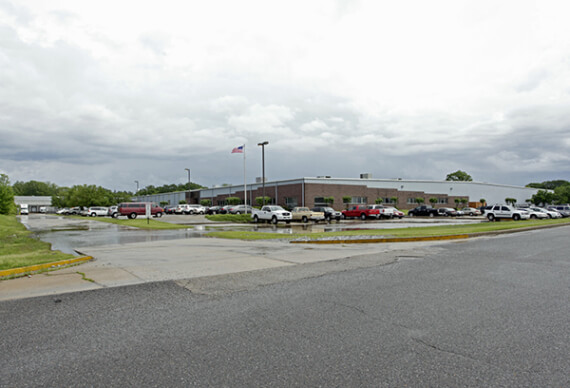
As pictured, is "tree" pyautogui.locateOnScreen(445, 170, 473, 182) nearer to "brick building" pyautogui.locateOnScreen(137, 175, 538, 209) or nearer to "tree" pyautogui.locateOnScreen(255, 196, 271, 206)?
"brick building" pyautogui.locateOnScreen(137, 175, 538, 209)

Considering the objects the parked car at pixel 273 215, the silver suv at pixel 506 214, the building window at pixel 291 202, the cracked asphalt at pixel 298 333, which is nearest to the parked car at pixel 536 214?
the silver suv at pixel 506 214

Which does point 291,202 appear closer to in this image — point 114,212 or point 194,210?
point 194,210

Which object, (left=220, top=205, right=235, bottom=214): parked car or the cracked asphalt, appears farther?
(left=220, top=205, right=235, bottom=214): parked car

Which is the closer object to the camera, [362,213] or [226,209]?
[362,213]

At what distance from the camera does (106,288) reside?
7.82 m

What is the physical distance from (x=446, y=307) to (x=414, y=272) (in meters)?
3.19

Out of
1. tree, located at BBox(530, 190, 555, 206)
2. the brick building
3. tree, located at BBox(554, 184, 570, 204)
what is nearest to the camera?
the brick building

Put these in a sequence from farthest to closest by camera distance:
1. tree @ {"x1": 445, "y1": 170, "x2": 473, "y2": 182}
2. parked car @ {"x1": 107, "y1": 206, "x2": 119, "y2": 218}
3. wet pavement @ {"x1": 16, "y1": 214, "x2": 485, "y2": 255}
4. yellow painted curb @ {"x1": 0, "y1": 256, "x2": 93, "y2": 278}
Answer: tree @ {"x1": 445, "y1": 170, "x2": 473, "y2": 182}, parked car @ {"x1": 107, "y1": 206, "x2": 119, "y2": 218}, wet pavement @ {"x1": 16, "y1": 214, "x2": 485, "y2": 255}, yellow painted curb @ {"x1": 0, "y1": 256, "x2": 93, "y2": 278}

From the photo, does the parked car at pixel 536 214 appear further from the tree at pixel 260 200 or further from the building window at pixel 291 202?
the tree at pixel 260 200

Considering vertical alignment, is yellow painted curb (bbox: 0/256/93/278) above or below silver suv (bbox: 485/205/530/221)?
below

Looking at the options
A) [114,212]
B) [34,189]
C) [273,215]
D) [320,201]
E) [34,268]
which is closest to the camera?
[34,268]

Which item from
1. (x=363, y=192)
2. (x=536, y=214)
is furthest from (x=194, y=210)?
(x=536, y=214)

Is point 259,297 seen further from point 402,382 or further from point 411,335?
point 402,382

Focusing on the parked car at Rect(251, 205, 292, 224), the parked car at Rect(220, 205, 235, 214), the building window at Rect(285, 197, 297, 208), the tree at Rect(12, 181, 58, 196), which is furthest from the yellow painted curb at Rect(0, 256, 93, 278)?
the tree at Rect(12, 181, 58, 196)
